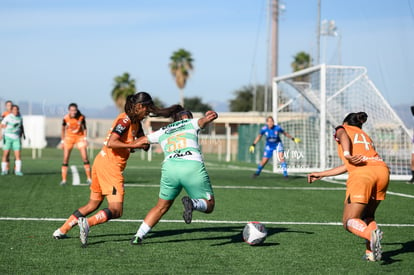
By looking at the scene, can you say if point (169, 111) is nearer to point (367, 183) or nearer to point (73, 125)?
point (367, 183)


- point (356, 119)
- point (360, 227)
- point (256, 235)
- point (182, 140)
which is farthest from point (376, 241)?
point (182, 140)

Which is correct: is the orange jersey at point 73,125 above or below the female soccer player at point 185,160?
above

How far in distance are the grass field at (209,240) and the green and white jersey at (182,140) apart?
1173mm

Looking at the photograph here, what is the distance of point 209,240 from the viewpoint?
8.98m

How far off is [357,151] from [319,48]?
21.4 metres

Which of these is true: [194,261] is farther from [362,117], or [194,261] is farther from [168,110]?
[362,117]

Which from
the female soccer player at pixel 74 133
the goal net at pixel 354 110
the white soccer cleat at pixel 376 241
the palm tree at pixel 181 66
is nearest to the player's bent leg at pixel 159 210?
the white soccer cleat at pixel 376 241

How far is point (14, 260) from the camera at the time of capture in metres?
7.27

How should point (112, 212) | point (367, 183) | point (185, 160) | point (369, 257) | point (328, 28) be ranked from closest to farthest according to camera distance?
point (367, 183)
point (369, 257)
point (185, 160)
point (112, 212)
point (328, 28)

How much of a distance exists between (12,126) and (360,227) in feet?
53.2

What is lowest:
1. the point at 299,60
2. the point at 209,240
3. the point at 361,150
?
the point at 209,240

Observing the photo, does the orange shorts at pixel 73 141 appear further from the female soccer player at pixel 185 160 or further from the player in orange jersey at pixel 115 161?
the female soccer player at pixel 185 160

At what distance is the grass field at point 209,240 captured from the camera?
7.06 meters

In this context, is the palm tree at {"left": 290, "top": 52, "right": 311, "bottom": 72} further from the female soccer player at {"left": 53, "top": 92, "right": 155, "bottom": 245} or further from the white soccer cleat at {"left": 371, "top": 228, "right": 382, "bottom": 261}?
the white soccer cleat at {"left": 371, "top": 228, "right": 382, "bottom": 261}
